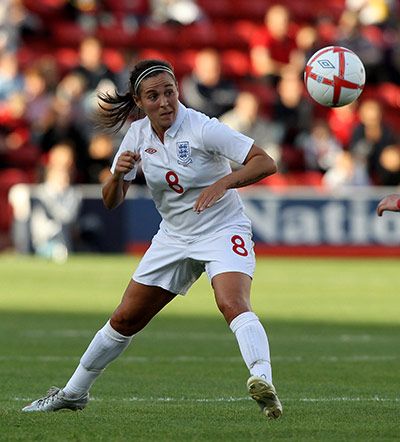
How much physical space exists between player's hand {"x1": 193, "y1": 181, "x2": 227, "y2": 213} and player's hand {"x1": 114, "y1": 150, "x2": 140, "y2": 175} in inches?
19.7

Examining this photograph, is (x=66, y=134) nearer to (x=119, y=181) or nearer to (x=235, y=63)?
(x=235, y=63)

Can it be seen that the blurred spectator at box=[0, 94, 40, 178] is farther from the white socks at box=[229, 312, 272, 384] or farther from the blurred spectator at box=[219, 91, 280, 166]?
the white socks at box=[229, 312, 272, 384]

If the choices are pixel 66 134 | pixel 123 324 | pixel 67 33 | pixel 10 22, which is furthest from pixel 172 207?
pixel 67 33

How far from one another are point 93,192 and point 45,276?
3337 millimetres

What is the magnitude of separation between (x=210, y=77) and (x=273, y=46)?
3.30 meters

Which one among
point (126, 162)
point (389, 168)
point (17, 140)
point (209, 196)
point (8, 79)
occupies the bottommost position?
point (389, 168)

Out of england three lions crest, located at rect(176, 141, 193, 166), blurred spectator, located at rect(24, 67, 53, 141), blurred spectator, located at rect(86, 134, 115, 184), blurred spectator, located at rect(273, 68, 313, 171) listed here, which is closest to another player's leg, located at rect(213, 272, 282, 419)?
england three lions crest, located at rect(176, 141, 193, 166)

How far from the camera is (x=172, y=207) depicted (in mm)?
6051

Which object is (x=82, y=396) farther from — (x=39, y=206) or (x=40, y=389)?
(x=39, y=206)

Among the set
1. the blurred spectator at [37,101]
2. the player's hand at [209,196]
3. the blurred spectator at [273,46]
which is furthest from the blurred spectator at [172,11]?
the player's hand at [209,196]

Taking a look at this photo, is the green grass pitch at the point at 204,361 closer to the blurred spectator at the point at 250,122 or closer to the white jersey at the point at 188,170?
the white jersey at the point at 188,170

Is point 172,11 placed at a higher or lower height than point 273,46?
higher

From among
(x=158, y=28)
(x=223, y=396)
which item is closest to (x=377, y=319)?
(x=223, y=396)

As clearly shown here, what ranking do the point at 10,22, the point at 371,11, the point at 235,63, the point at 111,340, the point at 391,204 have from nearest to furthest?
1. the point at 391,204
2. the point at 111,340
3. the point at 10,22
4. the point at 235,63
5. the point at 371,11
